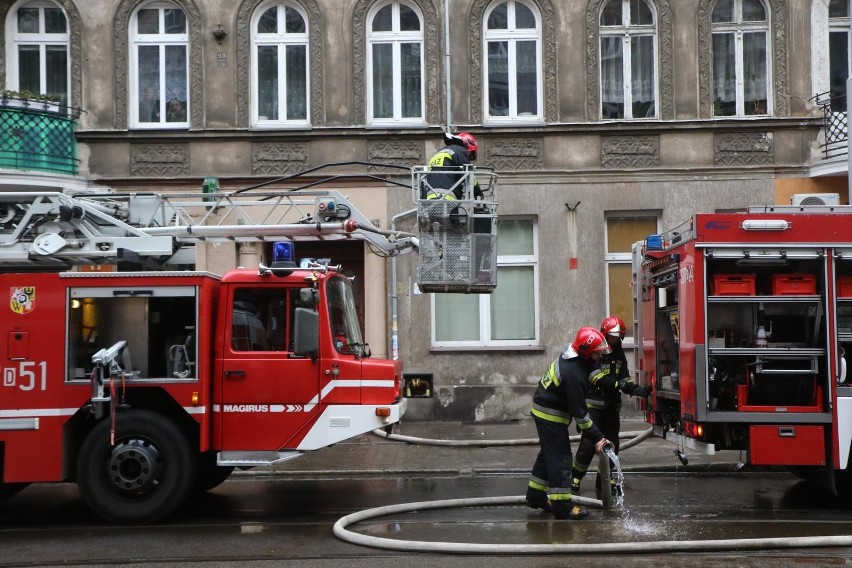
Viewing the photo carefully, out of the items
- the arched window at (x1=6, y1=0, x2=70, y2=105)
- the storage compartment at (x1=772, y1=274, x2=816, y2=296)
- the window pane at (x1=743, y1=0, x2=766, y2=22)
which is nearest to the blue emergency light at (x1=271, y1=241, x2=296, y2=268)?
the storage compartment at (x1=772, y1=274, x2=816, y2=296)

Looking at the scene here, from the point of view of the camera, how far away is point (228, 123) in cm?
1728

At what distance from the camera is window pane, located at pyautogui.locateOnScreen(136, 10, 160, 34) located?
687 inches

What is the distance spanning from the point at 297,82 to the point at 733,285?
9.91m

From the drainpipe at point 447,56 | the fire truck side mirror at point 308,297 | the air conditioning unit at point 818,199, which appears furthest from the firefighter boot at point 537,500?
the drainpipe at point 447,56

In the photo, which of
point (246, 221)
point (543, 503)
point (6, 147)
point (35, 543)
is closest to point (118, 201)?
point (246, 221)

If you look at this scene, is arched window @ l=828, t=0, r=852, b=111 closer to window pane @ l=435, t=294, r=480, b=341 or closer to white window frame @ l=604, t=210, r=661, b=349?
white window frame @ l=604, t=210, r=661, b=349

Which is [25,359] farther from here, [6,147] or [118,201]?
[6,147]

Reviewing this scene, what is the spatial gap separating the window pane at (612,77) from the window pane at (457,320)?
387 centimetres

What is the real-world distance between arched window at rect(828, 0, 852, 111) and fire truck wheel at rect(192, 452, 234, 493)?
12.0 metres

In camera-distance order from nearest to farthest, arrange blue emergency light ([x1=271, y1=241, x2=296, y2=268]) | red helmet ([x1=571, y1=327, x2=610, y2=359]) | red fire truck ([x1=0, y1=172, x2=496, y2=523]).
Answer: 1. red helmet ([x1=571, y1=327, x2=610, y2=359])
2. red fire truck ([x1=0, y1=172, x2=496, y2=523])
3. blue emergency light ([x1=271, y1=241, x2=296, y2=268])

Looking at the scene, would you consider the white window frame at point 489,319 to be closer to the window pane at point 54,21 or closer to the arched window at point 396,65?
the arched window at point 396,65

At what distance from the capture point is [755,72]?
1742 centimetres

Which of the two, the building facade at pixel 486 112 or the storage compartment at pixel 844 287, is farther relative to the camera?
the building facade at pixel 486 112

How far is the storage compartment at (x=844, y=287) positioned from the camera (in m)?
9.50
